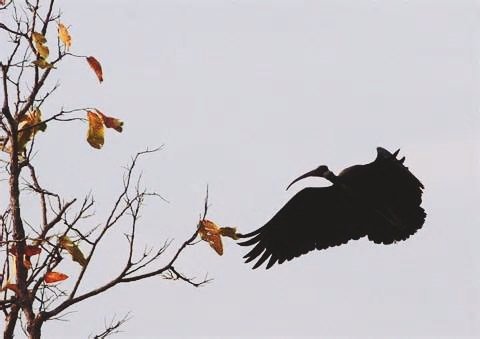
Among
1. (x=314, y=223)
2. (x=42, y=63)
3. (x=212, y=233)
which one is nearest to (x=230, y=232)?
→ (x=212, y=233)

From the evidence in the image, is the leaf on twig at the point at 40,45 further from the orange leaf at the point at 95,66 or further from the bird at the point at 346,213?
the bird at the point at 346,213

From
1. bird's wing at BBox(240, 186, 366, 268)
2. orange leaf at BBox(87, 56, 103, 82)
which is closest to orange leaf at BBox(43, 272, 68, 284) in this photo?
orange leaf at BBox(87, 56, 103, 82)

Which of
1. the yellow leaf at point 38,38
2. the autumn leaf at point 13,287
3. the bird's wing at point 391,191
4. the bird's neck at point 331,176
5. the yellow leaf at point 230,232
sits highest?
the bird's neck at point 331,176

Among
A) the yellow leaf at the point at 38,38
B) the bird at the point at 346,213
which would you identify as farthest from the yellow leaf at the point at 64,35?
the bird at the point at 346,213

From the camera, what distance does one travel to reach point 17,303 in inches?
366

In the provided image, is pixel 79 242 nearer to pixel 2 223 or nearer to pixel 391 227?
pixel 2 223

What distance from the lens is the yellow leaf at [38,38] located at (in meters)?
9.45

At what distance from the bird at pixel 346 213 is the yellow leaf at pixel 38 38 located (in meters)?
4.88

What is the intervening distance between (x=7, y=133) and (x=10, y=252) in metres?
1.00

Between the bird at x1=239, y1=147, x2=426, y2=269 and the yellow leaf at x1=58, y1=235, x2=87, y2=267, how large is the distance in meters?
4.55

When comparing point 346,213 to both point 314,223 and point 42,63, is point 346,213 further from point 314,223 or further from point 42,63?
point 42,63

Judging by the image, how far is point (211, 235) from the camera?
9.75m

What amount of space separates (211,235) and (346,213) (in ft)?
17.2

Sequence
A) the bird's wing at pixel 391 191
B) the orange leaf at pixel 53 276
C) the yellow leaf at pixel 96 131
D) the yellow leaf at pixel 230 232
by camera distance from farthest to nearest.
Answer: the bird's wing at pixel 391 191 → the yellow leaf at pixel 230 232 → the yellow leaf at pixel 96 131 → the orange leaf at pixel 53 276
